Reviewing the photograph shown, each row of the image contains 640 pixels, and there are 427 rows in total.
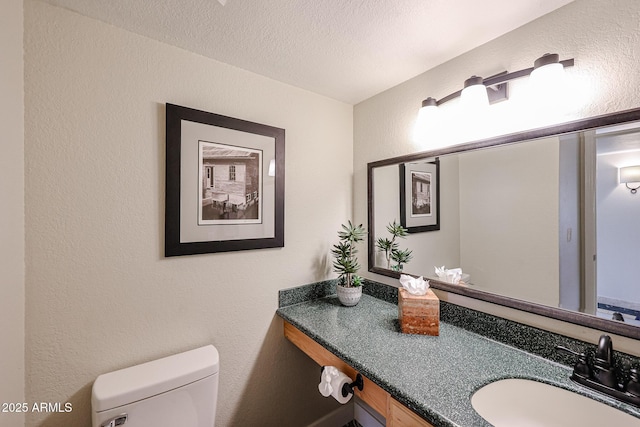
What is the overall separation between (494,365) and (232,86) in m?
1.73

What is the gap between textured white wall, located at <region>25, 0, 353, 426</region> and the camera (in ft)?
3.29

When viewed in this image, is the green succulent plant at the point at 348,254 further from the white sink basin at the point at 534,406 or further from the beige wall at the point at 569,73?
the white sink basin at the point at 534,406

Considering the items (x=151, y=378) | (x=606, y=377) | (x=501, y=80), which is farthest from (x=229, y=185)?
(x=606, y=377)

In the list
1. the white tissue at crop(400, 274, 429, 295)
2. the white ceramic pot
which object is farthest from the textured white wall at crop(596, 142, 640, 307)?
the white ceramic pot

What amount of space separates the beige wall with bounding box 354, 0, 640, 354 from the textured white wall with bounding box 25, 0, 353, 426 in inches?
30.8

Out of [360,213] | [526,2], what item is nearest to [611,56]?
[526,2]

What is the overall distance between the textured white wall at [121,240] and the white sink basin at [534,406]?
42.3 inches

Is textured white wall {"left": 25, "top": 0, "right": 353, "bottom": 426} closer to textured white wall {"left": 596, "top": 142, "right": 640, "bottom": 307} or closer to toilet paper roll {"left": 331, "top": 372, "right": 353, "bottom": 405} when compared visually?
toilet paper roll {"left": 331, "top": 372, "right": 353, "bottom": 405}

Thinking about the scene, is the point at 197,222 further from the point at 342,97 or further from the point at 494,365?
the point at 494,365

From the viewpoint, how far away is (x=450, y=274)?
137 centimetres

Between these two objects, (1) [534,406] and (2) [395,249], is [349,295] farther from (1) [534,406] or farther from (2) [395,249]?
(1) [534,406]

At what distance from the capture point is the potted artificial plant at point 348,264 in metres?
1.58

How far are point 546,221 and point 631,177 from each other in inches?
10.7

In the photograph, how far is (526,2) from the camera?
0.98m
